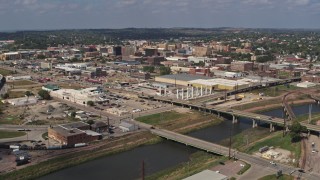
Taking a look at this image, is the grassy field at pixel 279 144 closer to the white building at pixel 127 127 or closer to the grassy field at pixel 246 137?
the grassy field at pixel 246 137

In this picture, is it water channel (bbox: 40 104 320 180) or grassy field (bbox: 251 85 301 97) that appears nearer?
water channel (bbox: 40 104 320 180)

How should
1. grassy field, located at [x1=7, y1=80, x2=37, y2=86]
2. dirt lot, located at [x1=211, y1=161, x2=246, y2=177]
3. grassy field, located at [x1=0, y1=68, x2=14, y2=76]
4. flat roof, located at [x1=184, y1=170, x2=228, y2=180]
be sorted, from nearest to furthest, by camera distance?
flat roof, located at [x1=184, y1=170, x2=228, y2=180] → dirt lot, located at [x1=211, y1=161, x2=246, y2=177] → grassy field, located at [x1=7, y1=80, x2=37, y2=86] → grassy field, located at [x1=0, y1=68, x2=14, y2=76]

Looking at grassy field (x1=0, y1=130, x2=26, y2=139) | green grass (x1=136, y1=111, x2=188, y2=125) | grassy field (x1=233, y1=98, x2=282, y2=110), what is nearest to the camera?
grassy field (x1=0, y1=130, x2=26, y2=139)

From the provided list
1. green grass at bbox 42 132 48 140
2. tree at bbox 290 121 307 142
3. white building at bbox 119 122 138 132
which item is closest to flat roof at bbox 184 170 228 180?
tree at bbox 290 121 307 142

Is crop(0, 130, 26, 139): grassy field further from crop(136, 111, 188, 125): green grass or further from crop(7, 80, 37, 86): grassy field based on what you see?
crop(7, 80, 37, 86): grassy field

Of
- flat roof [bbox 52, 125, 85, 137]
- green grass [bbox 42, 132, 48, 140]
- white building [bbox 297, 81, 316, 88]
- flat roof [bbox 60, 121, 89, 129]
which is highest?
flat roof [bbox 52, 125, 85, 137]

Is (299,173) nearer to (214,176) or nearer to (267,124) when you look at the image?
(214,176)

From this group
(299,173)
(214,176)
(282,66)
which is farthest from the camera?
(282,66)

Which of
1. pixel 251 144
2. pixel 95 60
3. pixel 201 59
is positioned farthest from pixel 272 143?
pixel 95 60
